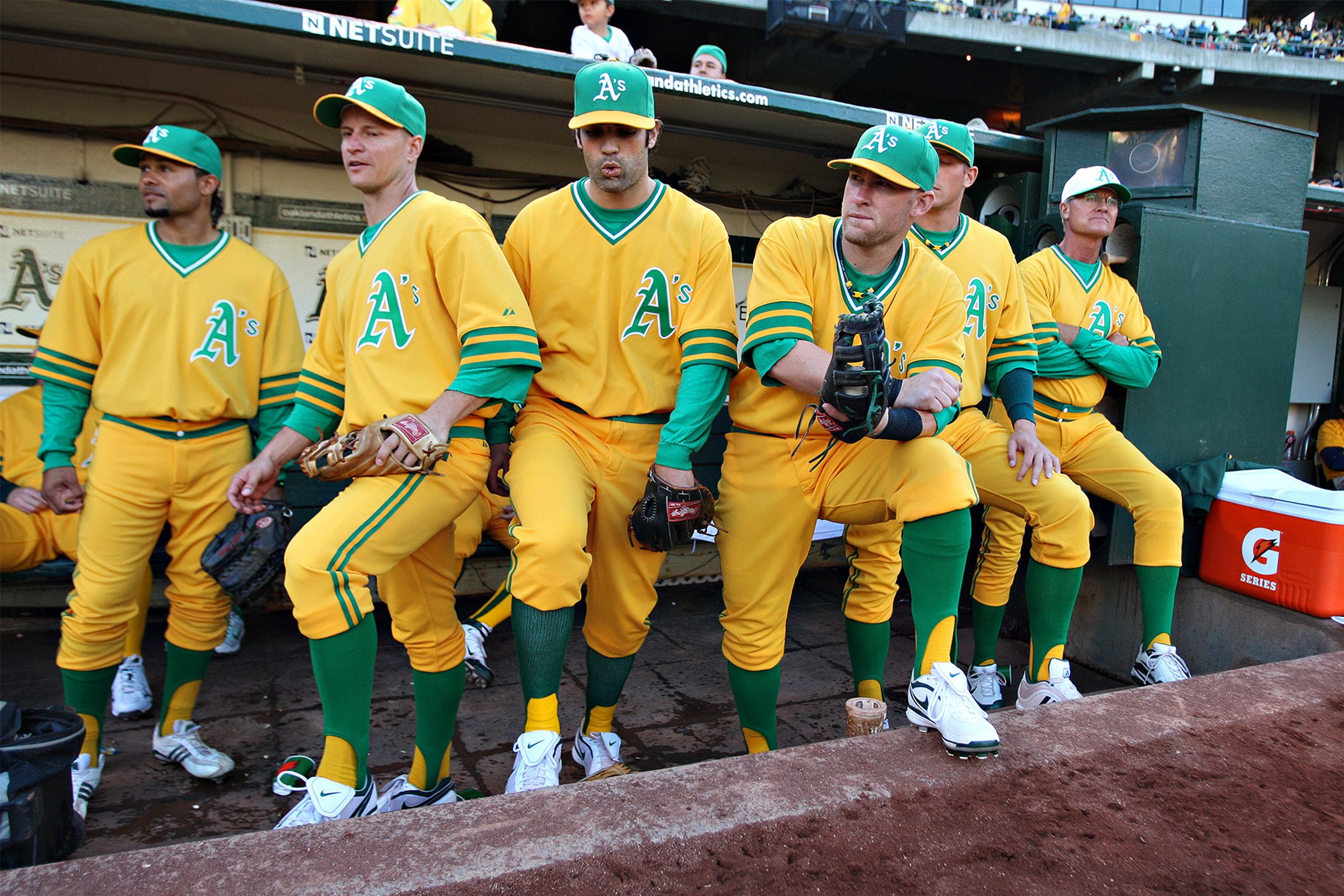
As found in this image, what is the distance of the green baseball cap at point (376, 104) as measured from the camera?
247 centimetres

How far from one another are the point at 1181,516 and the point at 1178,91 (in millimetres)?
13725

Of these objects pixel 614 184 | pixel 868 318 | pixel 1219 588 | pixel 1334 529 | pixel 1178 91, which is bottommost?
pixel 1219 588

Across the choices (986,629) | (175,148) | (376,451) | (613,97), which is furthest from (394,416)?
(986,629)

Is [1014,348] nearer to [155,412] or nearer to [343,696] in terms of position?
[343,696]

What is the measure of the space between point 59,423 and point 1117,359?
13.8 ft

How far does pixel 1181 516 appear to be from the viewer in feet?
12.7

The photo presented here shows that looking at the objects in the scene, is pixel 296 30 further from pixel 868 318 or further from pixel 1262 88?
pixel 1262 88

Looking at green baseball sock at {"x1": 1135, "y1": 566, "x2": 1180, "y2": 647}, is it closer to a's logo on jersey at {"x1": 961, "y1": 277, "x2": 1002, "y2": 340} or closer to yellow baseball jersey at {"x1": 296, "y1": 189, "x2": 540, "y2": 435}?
a's logo on jersey at {"x1": 961, "y1": 277, "x2": 1002, "y2": 340}

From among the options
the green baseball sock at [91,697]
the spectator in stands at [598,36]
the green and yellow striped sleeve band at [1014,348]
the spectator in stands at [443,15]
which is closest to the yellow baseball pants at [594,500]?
the green baseball sock at [91,697]

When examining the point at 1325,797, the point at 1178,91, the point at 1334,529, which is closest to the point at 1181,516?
the point at 1334,529

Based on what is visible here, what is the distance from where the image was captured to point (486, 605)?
14.2ft

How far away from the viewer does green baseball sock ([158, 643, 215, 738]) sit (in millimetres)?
3115

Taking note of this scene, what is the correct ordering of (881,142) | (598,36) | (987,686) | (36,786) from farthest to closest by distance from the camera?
(598,36) → (987,686) → (881,142) → (36,786)

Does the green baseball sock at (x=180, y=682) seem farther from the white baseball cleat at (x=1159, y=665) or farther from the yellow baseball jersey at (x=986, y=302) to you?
the white baseball cleat at (x=1159, y=665)
